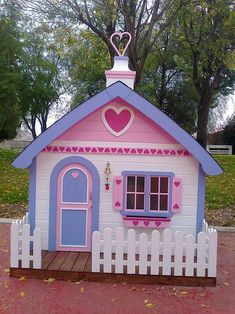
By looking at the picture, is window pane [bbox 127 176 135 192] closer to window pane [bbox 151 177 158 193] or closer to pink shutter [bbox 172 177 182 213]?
window pane [bbox 151 177 158 193]

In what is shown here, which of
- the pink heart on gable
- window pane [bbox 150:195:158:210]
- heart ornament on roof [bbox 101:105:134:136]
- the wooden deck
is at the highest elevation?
heart ornament on roof [bbox 101:105:134:136]

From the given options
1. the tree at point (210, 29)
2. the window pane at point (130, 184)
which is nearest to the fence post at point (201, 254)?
the window pane at point (130, 184)

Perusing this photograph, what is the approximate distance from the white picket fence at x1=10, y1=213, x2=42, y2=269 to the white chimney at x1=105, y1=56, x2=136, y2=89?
2.60 meters

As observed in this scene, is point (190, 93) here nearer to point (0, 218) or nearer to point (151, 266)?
point (0, 218)

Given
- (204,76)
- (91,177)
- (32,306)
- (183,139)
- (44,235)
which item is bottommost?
(32,306)

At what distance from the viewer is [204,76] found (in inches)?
851

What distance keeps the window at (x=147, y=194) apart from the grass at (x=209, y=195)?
4114 millimetres

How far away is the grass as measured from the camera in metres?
10.5

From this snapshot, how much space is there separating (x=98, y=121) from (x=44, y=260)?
7.36 feet

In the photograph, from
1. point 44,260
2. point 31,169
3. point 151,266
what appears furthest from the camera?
point 31,169

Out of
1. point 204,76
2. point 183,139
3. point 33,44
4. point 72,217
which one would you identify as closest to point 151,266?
point 72,217

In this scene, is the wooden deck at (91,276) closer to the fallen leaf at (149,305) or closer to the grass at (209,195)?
the fallen leaf at (149,305)

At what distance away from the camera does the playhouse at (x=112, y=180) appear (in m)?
6.26

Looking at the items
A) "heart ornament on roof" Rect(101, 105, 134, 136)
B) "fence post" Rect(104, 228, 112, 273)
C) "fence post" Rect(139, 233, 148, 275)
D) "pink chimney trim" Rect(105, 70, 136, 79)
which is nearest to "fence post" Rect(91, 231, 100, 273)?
"fence post" Rect(104, 228, 112, 273)
